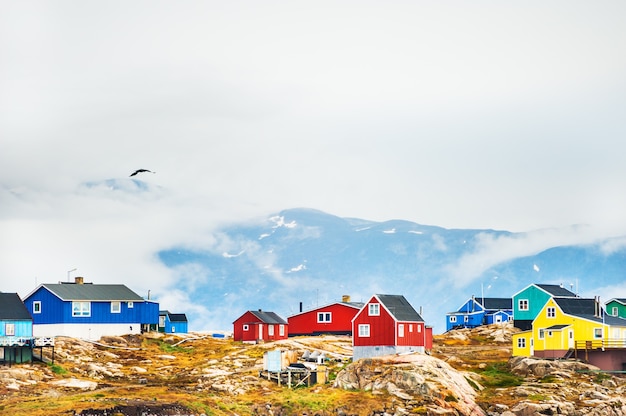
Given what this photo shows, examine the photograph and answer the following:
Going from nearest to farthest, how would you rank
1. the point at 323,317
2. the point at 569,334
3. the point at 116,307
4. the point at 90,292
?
1. the point at 569,334
2. the point at 116,307
3. the point at 90,292
4. the point at 323,317

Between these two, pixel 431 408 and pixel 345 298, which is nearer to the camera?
pixel 431 408

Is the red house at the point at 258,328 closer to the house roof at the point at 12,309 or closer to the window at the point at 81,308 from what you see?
the window at the point at 81,308

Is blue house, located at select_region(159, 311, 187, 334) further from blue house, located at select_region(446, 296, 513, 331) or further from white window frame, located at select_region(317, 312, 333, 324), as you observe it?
blue house, located at select_region(446, 296, 513, 331)

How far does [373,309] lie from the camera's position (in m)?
105

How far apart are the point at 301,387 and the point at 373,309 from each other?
1465cm

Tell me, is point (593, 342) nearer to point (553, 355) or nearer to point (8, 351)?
point (553, 355)

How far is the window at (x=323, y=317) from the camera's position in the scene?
130m

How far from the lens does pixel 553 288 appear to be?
134 meters

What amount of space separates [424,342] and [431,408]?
2179 cm

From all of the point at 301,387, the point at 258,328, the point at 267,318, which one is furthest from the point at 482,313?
the point at 301,387

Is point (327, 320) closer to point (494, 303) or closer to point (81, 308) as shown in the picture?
point (81, 308)

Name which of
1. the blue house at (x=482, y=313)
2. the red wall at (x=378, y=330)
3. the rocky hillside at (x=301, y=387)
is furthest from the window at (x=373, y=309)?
the blue house at (x=482, y=313)

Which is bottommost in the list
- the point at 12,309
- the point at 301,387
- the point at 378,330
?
the point at 301,387

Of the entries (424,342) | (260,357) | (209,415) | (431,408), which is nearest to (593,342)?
(424,342)
